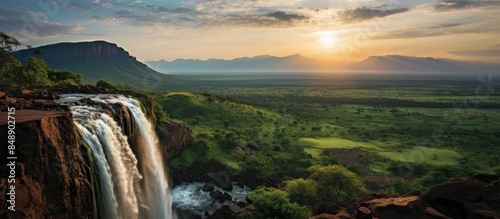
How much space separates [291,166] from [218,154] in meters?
16.5

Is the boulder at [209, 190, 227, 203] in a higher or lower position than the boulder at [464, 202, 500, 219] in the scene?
lower

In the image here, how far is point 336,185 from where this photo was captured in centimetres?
4659

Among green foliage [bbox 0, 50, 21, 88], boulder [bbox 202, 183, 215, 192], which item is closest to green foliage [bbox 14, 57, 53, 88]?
green foliage [bbox 0, 50, 21, 88]

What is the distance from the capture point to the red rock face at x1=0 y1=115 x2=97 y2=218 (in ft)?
52.6

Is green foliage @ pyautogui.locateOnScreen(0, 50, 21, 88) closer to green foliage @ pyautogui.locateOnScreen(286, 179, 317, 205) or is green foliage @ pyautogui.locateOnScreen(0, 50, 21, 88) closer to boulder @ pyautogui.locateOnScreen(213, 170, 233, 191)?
boulder @ pyautogui.locateOnScreen(213, 170, 233, 191)

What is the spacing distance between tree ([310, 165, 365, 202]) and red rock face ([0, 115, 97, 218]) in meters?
33.9

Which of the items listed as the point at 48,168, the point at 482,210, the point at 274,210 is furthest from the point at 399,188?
the point at 48,168

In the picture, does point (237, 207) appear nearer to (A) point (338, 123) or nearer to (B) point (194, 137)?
(B) point (194, 137)

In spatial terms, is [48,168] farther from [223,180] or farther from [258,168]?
[258,168]

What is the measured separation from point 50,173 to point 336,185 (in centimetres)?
3859

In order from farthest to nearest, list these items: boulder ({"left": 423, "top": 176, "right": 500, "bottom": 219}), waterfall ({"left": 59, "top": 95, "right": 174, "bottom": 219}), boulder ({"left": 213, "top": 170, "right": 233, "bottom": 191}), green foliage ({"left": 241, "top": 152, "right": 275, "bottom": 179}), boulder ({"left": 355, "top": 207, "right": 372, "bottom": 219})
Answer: green foliage ({"left": 241, "top": 152, "right": 275, "bottom": 179}) < boulder ({"left": 213, "top": 170, "right": 233, "bottom": 191}) < waterfall ({"left": 59, "top": 95, "right": 174, "bottom": 219}) < boulder ({"left": 355, "top": 207, "right": 372, "bottom": 219}) < boulder ({"left": 423, "top": 176, "right": 500, "bottom": 219})

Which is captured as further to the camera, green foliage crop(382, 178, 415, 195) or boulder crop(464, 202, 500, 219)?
green foliage crop(382, 178, 415, 195)

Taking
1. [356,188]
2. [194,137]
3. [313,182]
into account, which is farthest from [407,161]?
[194,137]

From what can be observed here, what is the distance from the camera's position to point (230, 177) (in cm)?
5909
